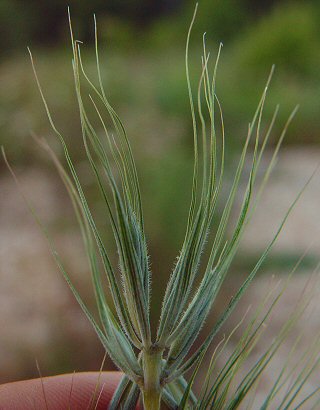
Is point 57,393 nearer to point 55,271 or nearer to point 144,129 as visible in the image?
point 55,271

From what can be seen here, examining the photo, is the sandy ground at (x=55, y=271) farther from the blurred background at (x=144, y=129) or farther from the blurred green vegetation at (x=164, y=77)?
the blurred green vegetation at (x=164, y=77)

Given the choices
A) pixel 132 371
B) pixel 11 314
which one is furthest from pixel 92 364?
pixel 132 371

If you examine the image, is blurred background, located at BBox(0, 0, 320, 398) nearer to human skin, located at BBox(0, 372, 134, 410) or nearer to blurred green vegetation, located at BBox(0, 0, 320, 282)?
blurred green vegetation, located at BBox(0, 0, 320, 282)

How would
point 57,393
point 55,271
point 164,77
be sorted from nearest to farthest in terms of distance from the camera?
point 57,393 → point 55,271 → point 164,77

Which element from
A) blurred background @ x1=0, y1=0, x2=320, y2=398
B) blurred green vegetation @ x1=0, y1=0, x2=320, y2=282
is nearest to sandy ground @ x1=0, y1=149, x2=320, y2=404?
blurred background @ x1=0, y1=0, x2=320, y2=398

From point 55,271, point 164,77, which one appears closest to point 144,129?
point 55,271

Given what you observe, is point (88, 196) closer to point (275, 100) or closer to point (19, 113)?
point (19, 113)
